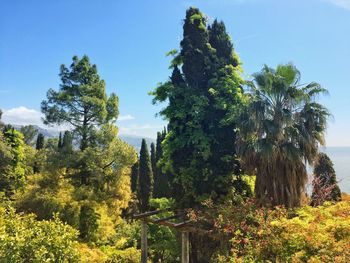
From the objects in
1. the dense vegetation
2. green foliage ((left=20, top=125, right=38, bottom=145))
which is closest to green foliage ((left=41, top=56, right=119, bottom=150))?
the dense vegetation

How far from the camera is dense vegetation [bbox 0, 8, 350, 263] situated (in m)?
8.45

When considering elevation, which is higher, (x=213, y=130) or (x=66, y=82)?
(x=66, y=82)

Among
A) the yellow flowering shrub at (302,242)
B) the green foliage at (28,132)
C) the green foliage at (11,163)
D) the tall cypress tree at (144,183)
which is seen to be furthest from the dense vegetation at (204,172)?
the green foliage at (28,132)

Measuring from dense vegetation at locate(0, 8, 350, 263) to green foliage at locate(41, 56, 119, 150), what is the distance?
64 mm

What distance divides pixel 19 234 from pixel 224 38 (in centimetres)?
1256

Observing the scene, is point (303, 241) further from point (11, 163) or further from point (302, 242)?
point (11, 163)

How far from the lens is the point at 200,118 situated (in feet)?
50.4

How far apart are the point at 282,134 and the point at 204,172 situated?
3.90 metres

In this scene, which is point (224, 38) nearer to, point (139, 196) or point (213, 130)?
point (213, 130)

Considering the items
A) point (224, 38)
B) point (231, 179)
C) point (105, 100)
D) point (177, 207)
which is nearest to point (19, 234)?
point (177, 207)

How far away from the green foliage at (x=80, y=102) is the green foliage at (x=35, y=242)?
508 inches

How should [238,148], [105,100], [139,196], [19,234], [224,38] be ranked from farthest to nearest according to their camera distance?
[139,196], [105,100], [224,38], [238,148], [19,234]

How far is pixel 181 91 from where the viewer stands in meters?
15.8

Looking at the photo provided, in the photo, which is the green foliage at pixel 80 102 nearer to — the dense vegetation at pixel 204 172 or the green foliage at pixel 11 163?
the dense vegetation at pixel 204 172
